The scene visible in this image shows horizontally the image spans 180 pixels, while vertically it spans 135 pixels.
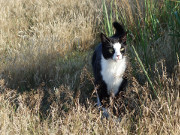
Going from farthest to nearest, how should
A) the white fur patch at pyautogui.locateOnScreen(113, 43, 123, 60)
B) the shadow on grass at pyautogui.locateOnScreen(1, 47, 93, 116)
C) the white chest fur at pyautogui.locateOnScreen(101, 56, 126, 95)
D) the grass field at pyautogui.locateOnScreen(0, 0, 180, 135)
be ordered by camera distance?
the shadow on grass at pyautogui.locateOnScreen(1, 47, 93, 116) → the white chest fur at pyautogui.locateOnScreen(101, 56, 126, 95) → the white fur patch at pyautogui.locateOnScreen(113, 43, 123, 60) → the grass field at pyautogui.locateOnScreen(0, 0, 180, 135)

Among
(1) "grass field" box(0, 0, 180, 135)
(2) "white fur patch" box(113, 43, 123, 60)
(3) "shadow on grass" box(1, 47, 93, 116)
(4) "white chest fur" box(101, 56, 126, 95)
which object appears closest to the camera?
(1) "grass field" box(0, 0, 180, 135)

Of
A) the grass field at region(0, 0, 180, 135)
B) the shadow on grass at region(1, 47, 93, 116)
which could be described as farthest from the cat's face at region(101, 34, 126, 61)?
the shadow on grass at region(1, 47, 93, 116)

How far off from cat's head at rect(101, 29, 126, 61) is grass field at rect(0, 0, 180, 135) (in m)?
0.22

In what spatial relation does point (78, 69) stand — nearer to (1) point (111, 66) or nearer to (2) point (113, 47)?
(1) point (111, 66)

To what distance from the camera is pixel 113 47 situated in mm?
2764

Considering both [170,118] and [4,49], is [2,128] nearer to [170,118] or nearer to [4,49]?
[170,118]

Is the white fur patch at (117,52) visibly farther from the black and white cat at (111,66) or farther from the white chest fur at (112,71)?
the white chest fur at (112,71)

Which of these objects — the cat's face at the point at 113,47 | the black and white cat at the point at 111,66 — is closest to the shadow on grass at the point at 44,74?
the black and white cat at the point at 111,66

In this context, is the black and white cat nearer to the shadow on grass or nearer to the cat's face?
the cat's face

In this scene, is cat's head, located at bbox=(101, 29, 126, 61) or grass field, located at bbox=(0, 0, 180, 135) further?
cat's head, located at bbox=(101, 29, 126, 61)

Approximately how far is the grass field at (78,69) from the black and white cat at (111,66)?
A: 156 mm

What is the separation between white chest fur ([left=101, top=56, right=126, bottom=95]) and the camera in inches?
113

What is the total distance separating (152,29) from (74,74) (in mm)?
1225

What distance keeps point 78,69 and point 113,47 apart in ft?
3.78
